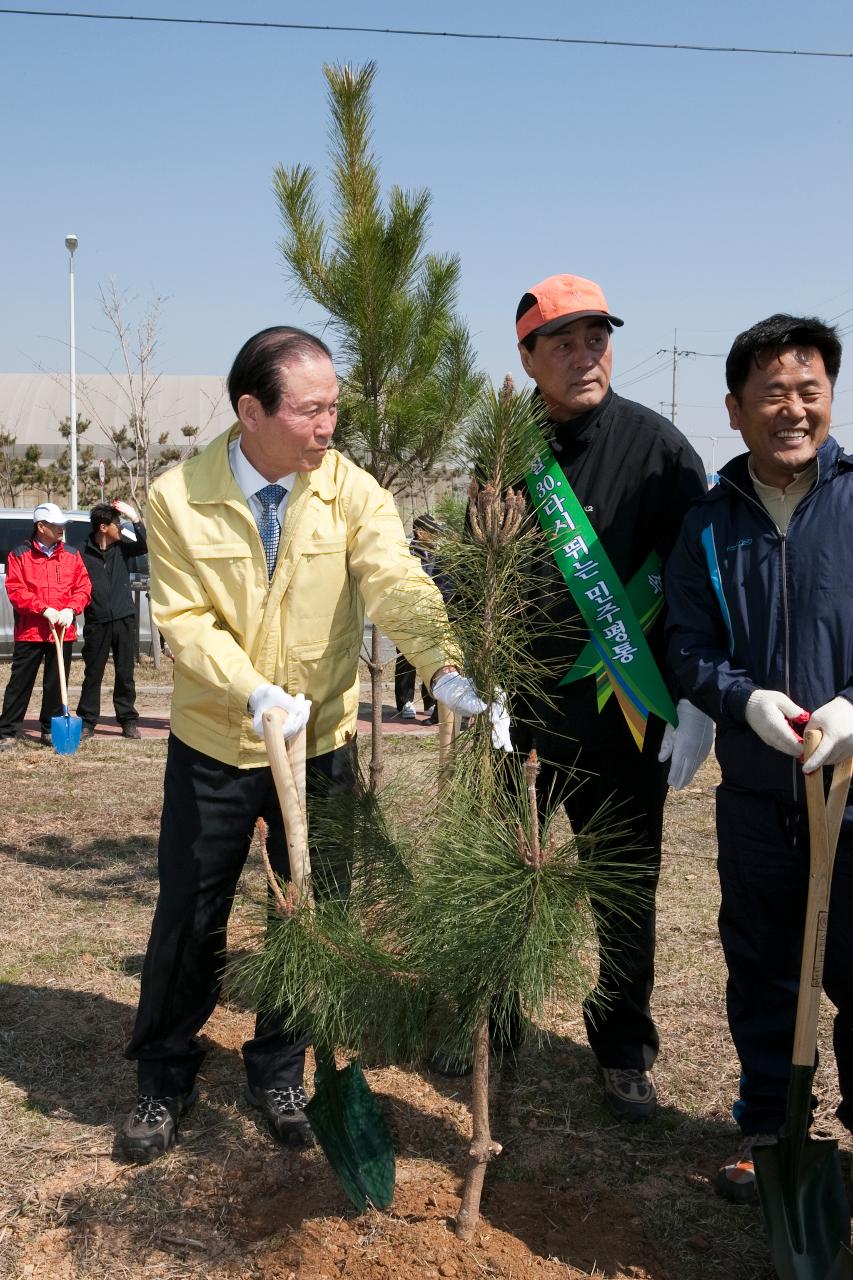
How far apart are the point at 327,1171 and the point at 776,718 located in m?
1.51

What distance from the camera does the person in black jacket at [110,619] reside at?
8.97 meters

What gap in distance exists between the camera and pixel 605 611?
8.85ft

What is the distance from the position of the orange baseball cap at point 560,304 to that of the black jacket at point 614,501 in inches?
9.3

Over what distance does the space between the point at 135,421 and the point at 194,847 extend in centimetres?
1494

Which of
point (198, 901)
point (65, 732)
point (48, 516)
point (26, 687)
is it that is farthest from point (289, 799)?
point (48, 516)

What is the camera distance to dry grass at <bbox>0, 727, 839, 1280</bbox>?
2367 mm

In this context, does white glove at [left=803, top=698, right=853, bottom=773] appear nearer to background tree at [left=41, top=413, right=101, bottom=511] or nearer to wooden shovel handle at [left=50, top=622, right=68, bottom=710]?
wooden shovel handle at [left=50, top=622, right=68, bottom=710]

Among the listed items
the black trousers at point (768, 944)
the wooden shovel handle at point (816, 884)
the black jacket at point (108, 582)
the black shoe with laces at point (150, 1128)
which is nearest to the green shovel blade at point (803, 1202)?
the wooden shovel handle at point (816, 884)

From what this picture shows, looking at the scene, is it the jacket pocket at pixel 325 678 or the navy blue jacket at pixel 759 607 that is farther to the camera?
the jacket pocket at pixel 325 678

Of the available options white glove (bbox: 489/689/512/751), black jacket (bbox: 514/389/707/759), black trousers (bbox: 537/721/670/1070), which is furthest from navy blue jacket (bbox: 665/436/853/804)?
white glove (bbox: 489/689/512/751)

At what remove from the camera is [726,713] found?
2.32 metres

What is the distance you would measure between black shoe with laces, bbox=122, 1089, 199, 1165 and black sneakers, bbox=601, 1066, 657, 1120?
3.62 feet

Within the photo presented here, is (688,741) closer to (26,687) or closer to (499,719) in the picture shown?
(499,719)

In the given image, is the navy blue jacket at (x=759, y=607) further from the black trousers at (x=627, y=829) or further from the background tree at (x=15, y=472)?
the background tree at (x=15, y=472)
